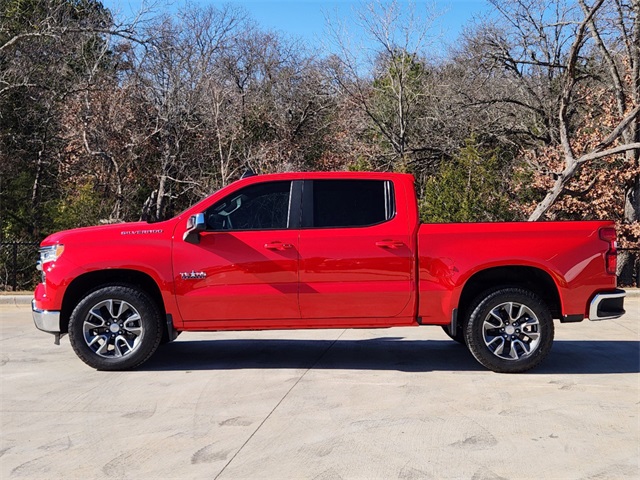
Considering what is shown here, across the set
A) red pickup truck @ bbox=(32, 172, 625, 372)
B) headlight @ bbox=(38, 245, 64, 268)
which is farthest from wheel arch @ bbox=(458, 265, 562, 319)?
headlight @ bbox=(38, 245, 64, 268)

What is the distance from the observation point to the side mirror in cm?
683

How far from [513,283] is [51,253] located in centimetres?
463

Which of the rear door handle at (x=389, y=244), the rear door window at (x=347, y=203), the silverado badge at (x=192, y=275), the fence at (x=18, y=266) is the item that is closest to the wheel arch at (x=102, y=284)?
the silverado badge at (x=192, y=275)

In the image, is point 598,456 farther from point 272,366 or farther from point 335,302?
point 272,366

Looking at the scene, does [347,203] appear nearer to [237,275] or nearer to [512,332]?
[237,275]

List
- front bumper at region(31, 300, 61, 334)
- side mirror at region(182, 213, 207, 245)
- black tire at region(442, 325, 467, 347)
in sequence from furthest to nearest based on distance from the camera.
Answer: black tire at region(442, 325, 467, 347) < front bumper at region(31, 300, 61, 334) < side mirror at region(182, 213, 207, 245)

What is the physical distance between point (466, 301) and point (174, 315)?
9.74 feet

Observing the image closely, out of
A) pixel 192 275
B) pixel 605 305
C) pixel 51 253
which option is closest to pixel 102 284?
pixel 51 253

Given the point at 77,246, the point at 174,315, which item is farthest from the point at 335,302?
the point at 77,246

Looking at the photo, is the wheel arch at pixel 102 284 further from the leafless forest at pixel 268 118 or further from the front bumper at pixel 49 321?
the leafless forest at pixel 268 118

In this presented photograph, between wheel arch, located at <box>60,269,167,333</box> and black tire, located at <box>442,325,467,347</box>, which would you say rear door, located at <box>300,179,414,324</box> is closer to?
black tire, located at <box>442,325,467,347</box>

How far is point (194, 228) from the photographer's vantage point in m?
6.86

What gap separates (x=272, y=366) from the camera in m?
7.46

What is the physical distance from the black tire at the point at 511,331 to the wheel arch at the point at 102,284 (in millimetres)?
3134
